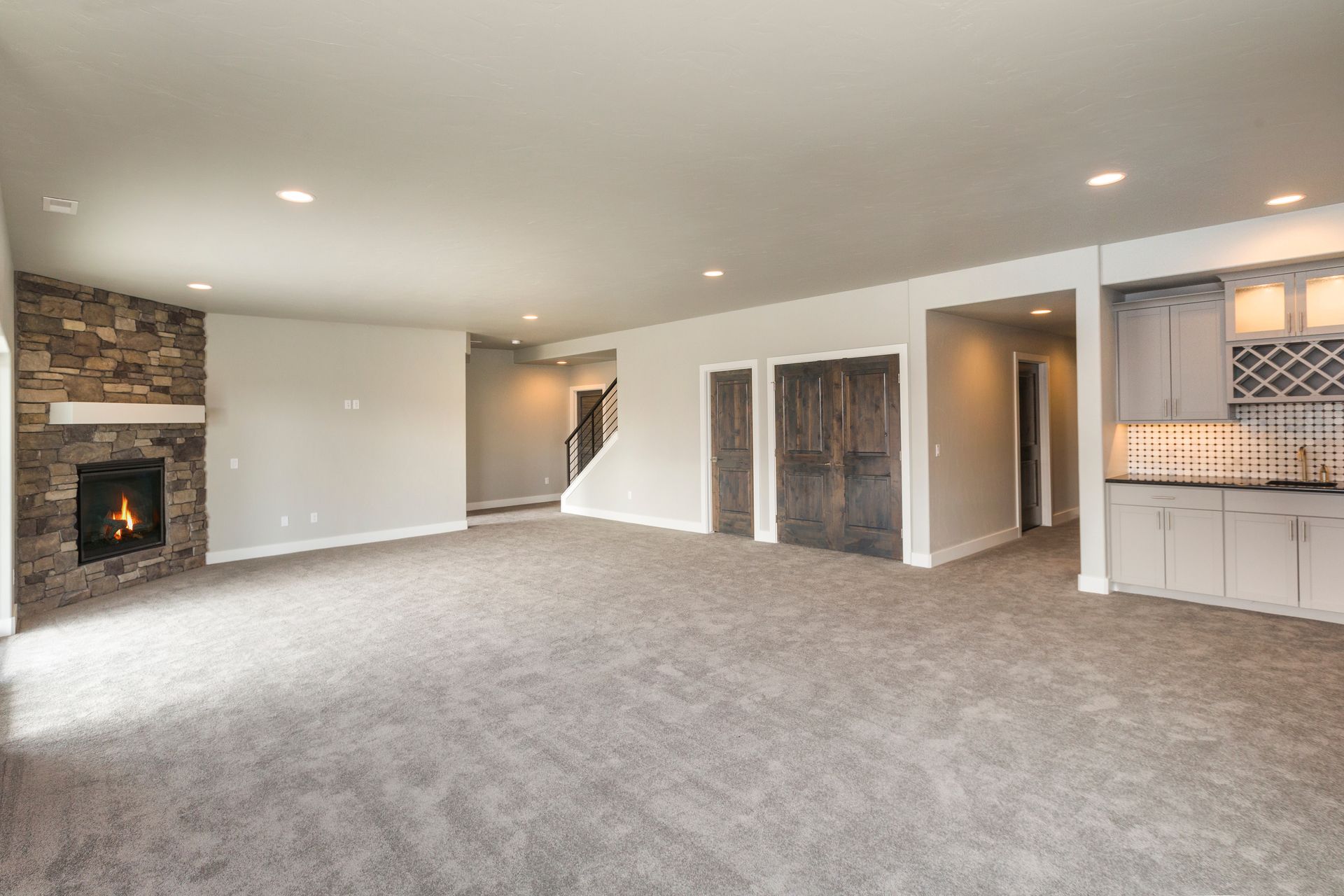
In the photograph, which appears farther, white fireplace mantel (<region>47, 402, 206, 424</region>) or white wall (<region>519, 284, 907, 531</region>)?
white wall (<region>519, 284, 907, 531</region>)

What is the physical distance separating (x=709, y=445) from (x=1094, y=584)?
14.1ft

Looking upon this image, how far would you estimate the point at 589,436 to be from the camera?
12.0 meters

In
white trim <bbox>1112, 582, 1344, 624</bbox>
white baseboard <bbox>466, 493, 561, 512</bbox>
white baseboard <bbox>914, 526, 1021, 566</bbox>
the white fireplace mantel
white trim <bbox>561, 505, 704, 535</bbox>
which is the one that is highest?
the white fireplace mantel

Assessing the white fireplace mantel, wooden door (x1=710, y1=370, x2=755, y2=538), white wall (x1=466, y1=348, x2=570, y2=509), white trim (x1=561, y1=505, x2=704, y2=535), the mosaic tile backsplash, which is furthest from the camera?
white wall (x1=466, y1=348, x2=570, y2=509)

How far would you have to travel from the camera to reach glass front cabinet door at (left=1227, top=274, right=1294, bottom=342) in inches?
186

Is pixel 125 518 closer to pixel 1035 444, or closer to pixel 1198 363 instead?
pixel 1198 363

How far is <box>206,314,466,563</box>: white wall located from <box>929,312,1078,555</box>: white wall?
6.03 metres

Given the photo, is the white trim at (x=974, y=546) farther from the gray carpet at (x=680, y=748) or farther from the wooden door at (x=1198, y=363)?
the wooden door at (x=1198, y=363)

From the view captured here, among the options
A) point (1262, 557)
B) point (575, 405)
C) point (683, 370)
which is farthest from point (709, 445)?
point (1262, 557)

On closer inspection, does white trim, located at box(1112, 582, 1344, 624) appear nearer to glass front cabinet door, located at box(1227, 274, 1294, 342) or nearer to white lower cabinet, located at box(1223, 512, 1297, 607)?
white lower cabinet, located at box(1223, 512, 1297, 607)

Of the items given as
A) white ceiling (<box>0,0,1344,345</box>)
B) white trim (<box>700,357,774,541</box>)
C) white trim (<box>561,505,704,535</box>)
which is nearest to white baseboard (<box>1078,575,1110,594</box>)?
white ceiling (<box>0,0,1344,345</box>)

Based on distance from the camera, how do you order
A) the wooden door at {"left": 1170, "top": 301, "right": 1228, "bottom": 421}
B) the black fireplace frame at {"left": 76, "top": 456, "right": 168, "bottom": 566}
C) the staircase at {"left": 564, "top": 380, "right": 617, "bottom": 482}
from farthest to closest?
1. the staircase at {"left": 564, "top": 380, "right": 617, "bottom": 482}
2. the black fireplace frame at {"left": 76, "top": 456, "right": 168, "bottom": 566}
3. the wooden door at {"left": 1170, "top": 301, "right": 1228, "bottom": 421}

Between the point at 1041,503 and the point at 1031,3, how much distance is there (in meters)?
7.75

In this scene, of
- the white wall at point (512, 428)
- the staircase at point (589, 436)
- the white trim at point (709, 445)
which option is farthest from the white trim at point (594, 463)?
the white trim at point (709, 445)
